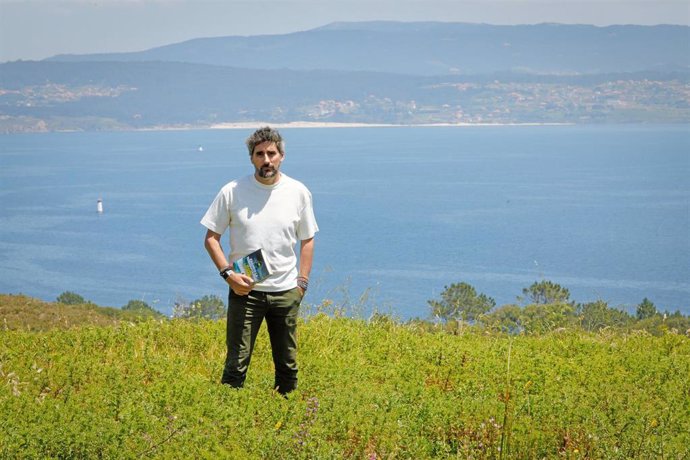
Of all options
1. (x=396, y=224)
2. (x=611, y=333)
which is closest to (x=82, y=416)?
(x=611, y=333)

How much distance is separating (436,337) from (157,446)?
443cm

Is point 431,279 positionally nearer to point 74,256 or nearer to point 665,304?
point 665,304

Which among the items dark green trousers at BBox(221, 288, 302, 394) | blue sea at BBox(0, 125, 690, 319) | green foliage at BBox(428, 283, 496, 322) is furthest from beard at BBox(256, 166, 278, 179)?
blue sea at BBox(0, 125, 690, 319)

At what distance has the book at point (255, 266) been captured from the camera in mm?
5645

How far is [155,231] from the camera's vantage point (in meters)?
122

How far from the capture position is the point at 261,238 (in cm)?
575

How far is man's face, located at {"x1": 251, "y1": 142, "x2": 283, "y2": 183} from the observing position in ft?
18.7

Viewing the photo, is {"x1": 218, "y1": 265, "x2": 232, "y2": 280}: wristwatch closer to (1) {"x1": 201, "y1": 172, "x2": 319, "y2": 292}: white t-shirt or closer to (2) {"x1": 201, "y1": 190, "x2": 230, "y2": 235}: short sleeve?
(1) {"x1": 201, "y1": 172, "x2": 319, "y2": 292}: white t-shirt

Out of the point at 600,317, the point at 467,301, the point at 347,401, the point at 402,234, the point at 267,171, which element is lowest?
the point at 402,234

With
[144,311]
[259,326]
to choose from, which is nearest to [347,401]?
[259,326]

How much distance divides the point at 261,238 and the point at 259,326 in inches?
23.2

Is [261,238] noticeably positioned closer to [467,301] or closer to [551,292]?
[467,301]

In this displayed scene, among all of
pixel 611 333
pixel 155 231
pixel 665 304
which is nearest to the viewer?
pixel 611 333

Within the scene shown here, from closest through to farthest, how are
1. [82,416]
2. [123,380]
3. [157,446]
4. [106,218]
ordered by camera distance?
[157,446], [82,416], [123,380], [106,218]
